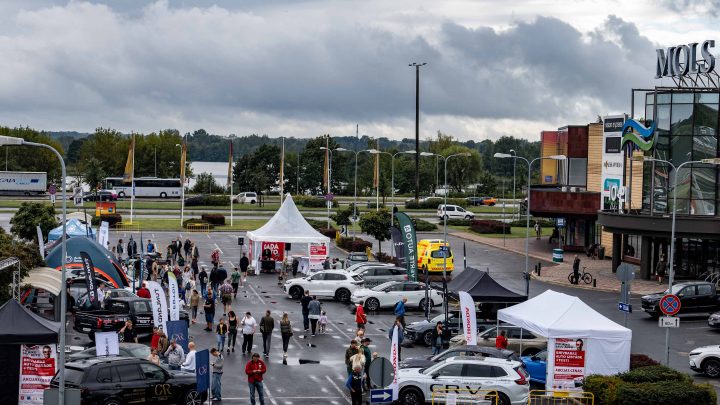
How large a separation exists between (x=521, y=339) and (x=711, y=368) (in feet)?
19.2

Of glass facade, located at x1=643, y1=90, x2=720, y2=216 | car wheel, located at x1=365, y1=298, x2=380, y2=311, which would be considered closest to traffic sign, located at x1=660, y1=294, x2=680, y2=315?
car wheel, located at x1=365, y1=298, x2=380, y2=311

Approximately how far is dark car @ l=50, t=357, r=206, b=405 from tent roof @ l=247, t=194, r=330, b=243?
26.7 meters

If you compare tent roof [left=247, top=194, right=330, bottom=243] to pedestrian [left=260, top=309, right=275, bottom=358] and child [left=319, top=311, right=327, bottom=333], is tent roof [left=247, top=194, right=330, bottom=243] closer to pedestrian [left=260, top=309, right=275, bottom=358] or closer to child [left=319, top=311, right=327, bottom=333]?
child [left=319, top=311, right=327, bottom=333]

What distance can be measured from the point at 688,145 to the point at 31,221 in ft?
125

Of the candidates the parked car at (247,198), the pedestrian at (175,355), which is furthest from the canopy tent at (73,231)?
the parked car at (247,198)

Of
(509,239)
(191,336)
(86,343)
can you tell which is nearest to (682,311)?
(191,336)

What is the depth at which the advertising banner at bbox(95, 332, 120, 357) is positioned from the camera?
24.4m

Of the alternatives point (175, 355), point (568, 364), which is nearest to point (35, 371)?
point (175, 355)

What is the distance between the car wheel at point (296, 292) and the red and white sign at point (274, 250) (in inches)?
347

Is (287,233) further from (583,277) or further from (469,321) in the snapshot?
(469,321)

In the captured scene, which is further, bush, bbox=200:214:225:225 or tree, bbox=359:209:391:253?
bush, bbox=200:214:225:225

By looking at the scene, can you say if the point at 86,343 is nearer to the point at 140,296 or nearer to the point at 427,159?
the point at 140,296

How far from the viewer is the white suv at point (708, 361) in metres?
29.7

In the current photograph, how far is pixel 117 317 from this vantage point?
1309 inches
